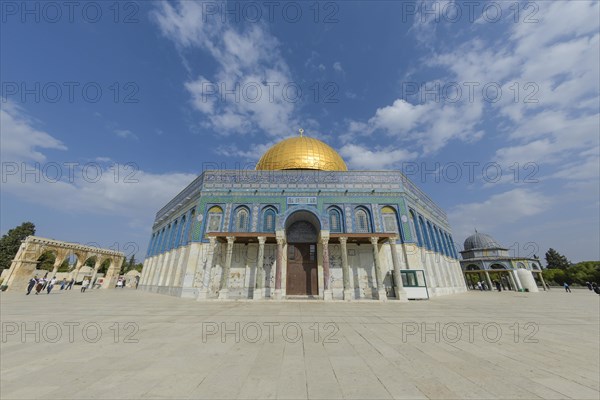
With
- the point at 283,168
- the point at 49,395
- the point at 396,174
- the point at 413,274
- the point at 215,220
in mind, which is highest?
the point at 283,168

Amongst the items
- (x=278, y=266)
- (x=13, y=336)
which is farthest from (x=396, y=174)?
(x=13, y=336)

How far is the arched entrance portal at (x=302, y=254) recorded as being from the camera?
16.8 metres

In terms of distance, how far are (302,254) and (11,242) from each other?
5172 cm

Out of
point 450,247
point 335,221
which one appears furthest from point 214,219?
point 450,247

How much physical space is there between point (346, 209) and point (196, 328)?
1378 cm

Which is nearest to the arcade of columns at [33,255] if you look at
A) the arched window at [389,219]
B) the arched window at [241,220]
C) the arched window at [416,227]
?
the arched window at [241,220]

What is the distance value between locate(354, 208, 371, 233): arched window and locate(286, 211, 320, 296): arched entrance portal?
10.4 ft

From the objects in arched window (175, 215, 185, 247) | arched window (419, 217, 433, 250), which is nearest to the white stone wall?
arched window (175, 215, 185, 247)

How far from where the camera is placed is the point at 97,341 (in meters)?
5.11

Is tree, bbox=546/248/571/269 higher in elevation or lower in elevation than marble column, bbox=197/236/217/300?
higher

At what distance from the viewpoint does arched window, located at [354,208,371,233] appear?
18.0m

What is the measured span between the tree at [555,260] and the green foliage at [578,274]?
1963 centimetres

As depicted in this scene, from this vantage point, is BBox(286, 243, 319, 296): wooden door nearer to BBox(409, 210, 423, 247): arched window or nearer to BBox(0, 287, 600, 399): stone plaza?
BBox(409, 210, 423, 247): arched window

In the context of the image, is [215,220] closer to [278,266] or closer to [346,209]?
[278,266]
